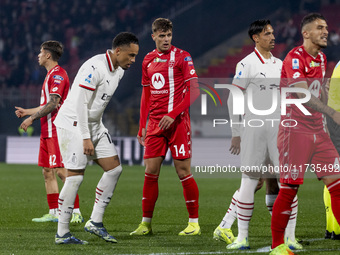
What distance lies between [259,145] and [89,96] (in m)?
1.60

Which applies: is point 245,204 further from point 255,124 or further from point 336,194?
point 336,194

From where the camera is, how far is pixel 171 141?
656 cm

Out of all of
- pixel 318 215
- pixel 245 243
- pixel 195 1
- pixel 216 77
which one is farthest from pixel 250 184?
pixel 195 1

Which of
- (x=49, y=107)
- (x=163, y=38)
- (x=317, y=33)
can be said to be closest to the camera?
(x=317, y=33)

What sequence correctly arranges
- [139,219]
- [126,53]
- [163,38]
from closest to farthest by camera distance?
1. [126,53]
2. [163,38]
3. [139,219]

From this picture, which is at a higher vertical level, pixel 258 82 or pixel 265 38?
pixel 265 38

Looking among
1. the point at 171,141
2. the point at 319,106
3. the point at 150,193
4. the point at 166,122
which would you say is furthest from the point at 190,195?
the point at 319,106

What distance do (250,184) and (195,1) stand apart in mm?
18862

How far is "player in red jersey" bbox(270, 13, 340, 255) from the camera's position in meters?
4.86

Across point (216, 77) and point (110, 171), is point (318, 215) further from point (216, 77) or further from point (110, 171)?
point (216, 77)

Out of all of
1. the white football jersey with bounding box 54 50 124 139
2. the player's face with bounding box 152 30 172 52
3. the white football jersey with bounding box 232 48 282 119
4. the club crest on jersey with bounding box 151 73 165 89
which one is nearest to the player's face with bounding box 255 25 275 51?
the white football jersey with bounding box 232 48 282 119

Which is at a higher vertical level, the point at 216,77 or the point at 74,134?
the point at 216,77

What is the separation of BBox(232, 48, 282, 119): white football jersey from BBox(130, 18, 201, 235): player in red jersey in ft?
3.10

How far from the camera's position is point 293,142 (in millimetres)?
4938
